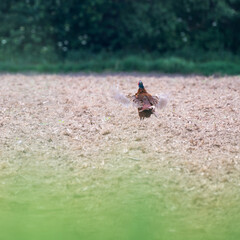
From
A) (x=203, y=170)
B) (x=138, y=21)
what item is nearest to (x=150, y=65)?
(x=138, y=21)

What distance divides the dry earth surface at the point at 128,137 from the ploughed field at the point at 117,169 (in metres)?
0.01

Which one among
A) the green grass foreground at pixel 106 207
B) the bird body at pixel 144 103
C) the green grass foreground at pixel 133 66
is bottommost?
the green grass foreground at pixel 106 207

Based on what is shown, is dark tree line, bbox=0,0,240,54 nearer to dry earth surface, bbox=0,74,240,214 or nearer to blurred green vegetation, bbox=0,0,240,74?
blurred green vegetation, bbox=0,0,240,74

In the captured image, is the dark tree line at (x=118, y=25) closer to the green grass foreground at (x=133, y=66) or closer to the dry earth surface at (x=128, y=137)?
the green grass foreground at (x=133, y=66)

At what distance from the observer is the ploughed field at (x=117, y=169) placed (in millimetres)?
3895

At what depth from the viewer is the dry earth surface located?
4734mm

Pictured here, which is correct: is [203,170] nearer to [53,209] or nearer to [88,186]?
[88,186]

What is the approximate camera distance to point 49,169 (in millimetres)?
4887

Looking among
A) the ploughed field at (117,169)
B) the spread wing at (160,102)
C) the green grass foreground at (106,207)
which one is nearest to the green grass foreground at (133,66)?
the ploughed field at (117,169)

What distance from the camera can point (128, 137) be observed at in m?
5.70

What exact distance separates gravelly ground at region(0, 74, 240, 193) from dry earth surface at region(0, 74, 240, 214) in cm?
1

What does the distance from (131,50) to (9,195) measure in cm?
953

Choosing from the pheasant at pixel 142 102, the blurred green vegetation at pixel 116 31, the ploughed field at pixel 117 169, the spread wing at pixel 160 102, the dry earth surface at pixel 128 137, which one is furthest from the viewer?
the blurred green vegetation at pixel 116 31

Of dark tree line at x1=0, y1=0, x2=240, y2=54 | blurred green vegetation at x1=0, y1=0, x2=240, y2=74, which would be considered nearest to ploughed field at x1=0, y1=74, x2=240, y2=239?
blurred green vegetation at x1=0, y1=0, x2=240, y2=74
